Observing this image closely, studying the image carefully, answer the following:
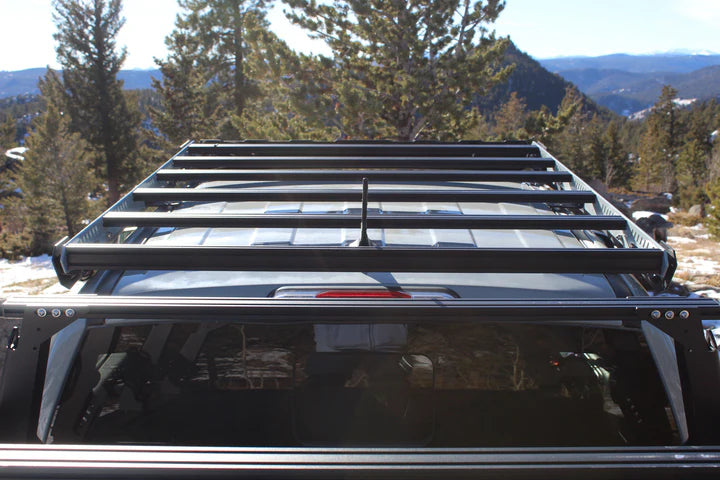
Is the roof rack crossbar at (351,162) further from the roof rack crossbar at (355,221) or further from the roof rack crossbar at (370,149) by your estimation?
the roof rack crossbar at (355,221)

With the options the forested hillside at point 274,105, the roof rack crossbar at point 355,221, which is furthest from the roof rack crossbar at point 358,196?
the forested hillside at point 274,105

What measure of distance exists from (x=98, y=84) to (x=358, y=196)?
123 ft

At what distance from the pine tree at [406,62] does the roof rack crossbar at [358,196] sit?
12.4 meters

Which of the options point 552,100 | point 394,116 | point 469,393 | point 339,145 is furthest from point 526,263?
point 552,100

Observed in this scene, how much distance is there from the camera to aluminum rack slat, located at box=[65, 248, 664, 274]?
1.62m

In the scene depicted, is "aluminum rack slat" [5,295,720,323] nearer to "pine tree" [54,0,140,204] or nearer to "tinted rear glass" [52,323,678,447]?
"tinted rear glass" [52,323,678,447]

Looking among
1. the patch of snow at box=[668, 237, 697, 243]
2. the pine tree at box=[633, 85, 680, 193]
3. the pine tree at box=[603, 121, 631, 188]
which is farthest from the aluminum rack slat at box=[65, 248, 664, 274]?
the pine tree at box=[633, 85, 680, 193]

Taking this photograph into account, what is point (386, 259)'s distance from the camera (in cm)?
162

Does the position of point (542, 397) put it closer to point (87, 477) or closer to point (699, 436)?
point (699, 436)

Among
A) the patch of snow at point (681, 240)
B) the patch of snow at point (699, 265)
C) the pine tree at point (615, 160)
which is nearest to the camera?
the patch of snow at point (699, 265)

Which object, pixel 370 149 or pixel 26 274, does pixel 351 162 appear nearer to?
pixel 370 149

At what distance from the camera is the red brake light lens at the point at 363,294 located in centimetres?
179

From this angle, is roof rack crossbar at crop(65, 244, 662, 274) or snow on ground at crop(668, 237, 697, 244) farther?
snow on ground at crop(668, 237, 697, 244)

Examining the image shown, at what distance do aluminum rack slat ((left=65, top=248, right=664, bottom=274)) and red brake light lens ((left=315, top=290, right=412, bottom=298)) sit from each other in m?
0.17
